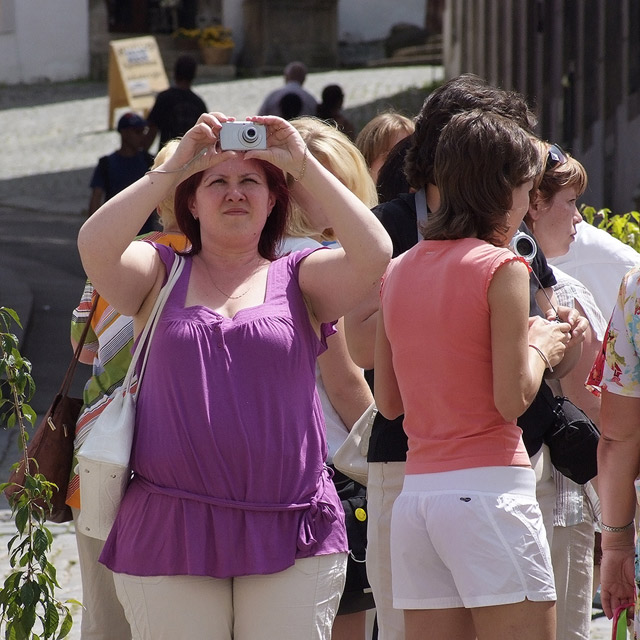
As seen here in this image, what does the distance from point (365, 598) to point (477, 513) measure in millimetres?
1051

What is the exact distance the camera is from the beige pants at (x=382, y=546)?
3.42 meters

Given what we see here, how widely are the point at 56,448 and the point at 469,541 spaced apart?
50.0 inches

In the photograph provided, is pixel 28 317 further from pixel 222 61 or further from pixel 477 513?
pixel 222 61

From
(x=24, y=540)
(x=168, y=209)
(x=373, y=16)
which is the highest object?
(x=168, y=209)

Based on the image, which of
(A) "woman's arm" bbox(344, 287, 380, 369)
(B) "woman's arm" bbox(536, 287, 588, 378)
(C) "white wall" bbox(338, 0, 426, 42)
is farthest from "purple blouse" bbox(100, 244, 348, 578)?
(C) "white wall" bbox(338, 0, 426, 42)

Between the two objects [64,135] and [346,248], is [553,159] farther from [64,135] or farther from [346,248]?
Answer: [64,135]

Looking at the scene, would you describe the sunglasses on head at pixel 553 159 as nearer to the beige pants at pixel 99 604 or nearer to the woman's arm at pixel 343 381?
the woman's arm at pixel 343 381

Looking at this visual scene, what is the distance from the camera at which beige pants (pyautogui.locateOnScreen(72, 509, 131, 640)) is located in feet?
12.3

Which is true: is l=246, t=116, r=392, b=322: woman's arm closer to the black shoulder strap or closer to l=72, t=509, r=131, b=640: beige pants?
l=72, t=509, r=131, b=640: beige pants

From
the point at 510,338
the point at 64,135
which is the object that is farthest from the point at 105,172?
the point at 64,135

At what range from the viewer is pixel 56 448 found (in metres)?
3.51

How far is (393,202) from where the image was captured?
361cm

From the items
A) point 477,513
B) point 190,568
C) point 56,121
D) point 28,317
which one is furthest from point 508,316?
point 56,121

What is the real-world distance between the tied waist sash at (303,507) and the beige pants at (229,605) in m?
0.06
